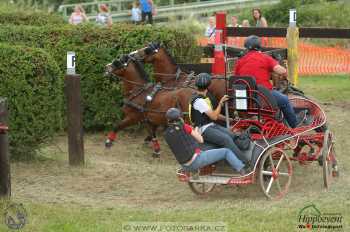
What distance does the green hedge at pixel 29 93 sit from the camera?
11.9 metres

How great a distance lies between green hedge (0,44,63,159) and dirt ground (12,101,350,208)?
0.51 meters

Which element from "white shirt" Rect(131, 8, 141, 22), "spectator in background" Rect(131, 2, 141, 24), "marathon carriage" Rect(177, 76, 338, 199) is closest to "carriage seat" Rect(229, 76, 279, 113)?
"marathon carriage" Rect(177, 76, 338, 199)

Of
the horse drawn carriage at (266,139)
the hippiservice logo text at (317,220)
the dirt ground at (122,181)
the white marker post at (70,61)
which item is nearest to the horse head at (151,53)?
the dirt ground at (122,181)

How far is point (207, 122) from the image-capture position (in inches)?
420

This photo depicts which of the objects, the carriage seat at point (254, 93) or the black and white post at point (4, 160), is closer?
the black and white post at point (4, 160)

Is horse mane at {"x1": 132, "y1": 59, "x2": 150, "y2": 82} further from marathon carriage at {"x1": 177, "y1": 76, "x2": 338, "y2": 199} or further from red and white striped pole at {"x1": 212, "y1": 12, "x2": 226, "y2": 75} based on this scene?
Answer: marathon carriage at {"x1": 177, "y1": 76, "x2": 338, "y2": 199}

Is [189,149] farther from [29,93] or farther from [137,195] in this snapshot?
[29,93]

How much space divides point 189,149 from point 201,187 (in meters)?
1.17

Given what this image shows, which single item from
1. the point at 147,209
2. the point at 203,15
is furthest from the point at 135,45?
the point at 203,15

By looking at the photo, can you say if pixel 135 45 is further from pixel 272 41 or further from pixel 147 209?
pixel 272 41

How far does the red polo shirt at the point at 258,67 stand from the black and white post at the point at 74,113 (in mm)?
2555

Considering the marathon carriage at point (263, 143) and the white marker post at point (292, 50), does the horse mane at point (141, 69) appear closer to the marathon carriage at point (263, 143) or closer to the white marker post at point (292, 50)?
the marathon carriage at point (263, 143)

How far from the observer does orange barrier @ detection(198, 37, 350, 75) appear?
76.7ft

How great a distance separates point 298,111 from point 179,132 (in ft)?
8.67
